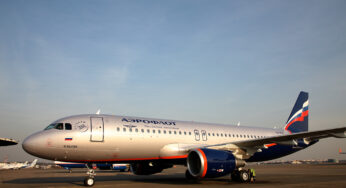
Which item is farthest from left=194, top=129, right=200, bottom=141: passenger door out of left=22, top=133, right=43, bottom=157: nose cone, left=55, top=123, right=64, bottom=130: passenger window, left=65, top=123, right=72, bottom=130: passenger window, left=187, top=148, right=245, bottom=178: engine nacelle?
left=22, top=133, right=43, bottom=157: nose cone

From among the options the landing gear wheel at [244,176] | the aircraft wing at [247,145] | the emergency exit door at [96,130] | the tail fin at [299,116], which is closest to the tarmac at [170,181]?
the landing gear wheel at [244,176]

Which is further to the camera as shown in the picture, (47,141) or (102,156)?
(102,156)

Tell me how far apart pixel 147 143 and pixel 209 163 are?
12.1 ft

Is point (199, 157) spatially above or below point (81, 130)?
below

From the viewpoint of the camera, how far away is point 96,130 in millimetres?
14617

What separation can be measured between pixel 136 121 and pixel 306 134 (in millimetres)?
9418

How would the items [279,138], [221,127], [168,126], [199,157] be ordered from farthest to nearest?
[221,127] → [168,126] → [279,138] → [199,157]

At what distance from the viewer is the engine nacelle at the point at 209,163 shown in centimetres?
1430

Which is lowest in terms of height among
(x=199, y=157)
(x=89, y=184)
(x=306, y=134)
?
(x=89, y=184)

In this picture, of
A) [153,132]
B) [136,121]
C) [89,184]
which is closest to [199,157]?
[153,132]

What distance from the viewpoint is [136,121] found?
647 inches

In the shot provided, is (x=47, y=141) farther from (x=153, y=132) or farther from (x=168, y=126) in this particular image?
(x=168, y=126)

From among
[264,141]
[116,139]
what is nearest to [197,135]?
[264,141]

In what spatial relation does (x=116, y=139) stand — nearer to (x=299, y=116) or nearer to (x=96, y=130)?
(x=96, y=130)
